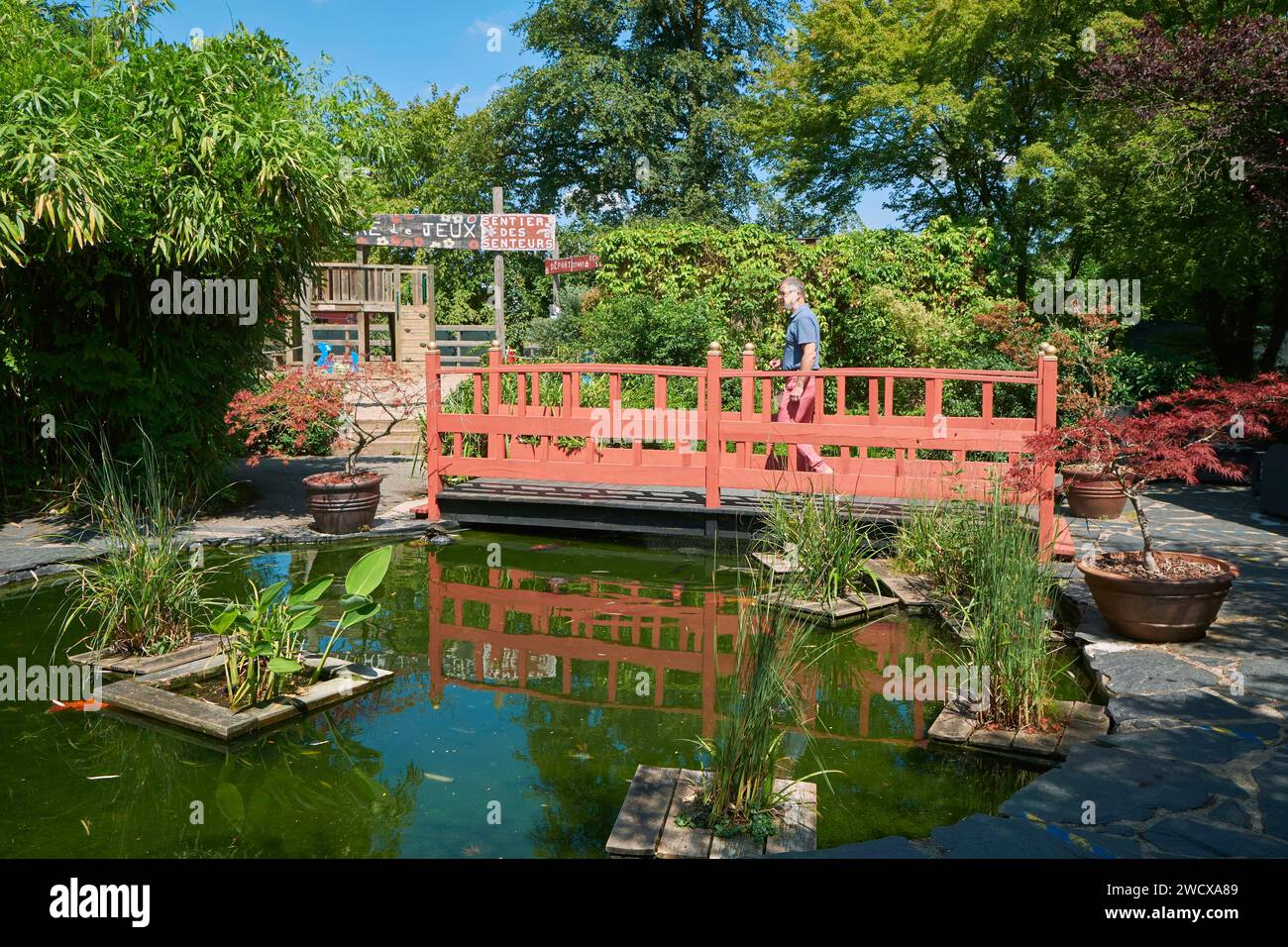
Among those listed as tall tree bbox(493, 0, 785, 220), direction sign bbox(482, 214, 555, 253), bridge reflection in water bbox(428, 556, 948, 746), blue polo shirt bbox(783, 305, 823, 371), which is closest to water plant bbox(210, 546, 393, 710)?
bridge reflection in water bbox(428, 556, 948, 746)

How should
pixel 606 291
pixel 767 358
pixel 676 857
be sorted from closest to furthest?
pixel 676 857
pixel 767 358
pixel 606 291

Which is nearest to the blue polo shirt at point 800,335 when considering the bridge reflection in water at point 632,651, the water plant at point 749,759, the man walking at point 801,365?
the man walking at point 801,365

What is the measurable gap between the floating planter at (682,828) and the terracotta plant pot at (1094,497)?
6.00 metres

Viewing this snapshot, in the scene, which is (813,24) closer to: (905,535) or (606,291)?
(606,291)

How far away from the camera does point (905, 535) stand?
22.1ft

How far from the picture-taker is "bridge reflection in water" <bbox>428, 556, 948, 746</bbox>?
491cm

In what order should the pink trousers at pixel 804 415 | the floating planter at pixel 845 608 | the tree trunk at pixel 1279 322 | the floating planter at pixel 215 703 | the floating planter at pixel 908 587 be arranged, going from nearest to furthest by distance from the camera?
the floating planter at pixel 215 703 → the floating planter at pixel 845 608 → the floating planter at pixel 908 587 → the pink trousers at pixel 804 415 → the tree trunk at pixel 1279 322

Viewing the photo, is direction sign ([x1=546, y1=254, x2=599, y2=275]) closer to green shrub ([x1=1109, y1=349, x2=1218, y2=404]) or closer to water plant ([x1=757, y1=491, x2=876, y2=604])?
green shrub ([x1=1109, y1=349, x2=1218, y2=404])

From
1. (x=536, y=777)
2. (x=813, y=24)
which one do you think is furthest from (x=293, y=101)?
(x=813, y=24)

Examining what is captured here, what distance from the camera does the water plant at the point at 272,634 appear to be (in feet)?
15.2

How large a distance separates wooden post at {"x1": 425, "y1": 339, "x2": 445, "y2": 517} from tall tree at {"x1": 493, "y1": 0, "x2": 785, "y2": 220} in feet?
55.1

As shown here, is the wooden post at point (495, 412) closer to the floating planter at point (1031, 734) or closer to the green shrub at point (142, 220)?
the green shrub at point (142, 220)

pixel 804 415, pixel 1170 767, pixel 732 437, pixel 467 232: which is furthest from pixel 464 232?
pixel 1170 767
